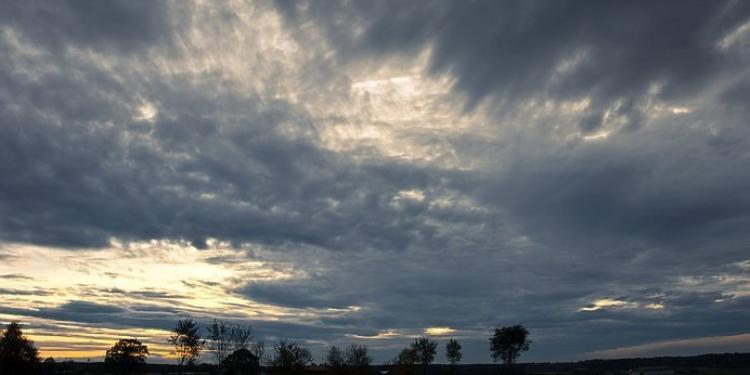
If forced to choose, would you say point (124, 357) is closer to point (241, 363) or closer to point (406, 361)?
point (241, 363)

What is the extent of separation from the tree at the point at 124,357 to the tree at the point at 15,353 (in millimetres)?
19336

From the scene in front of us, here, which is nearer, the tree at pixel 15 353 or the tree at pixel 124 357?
the tree at pixel 15 353

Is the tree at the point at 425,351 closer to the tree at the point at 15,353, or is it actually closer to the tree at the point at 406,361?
the tree at the point at 406,361

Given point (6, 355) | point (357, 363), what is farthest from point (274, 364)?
point (6, 355)

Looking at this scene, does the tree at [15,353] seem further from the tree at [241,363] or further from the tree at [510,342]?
the tree at [510,342]

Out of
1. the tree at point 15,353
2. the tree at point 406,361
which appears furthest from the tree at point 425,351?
the tree at point 15,353

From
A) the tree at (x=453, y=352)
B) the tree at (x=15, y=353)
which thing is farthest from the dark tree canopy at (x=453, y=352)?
the tree at (x=15, y=353)

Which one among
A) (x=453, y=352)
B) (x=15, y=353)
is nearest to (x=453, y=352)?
(x=453, y=352)

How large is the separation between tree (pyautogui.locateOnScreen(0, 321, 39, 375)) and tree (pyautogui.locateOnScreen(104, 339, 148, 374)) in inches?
761

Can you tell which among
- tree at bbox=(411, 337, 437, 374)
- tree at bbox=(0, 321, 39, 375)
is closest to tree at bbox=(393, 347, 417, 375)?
tree at bbox=(411, 337, 437, 374)

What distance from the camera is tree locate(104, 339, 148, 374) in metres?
152

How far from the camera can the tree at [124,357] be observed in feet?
500

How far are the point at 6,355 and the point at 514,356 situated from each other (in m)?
144

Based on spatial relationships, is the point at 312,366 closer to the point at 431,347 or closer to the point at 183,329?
the point at 431,347
